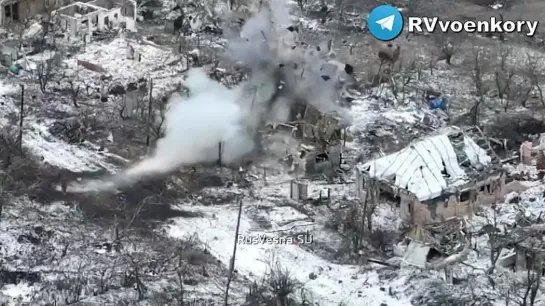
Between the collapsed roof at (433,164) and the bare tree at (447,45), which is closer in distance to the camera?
the collapsed roof at (433,164)

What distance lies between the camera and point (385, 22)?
78375mm

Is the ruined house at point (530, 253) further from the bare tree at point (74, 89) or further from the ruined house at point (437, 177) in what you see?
the bare tree at point (74, 89)

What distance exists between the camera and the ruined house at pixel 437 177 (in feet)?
190

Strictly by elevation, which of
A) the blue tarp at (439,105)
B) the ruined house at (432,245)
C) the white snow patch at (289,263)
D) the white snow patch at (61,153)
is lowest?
the white snow patch at (289,263)

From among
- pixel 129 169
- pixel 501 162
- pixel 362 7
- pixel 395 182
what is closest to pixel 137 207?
pixel 129 169

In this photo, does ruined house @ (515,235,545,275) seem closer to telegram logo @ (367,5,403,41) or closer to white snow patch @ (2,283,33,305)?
white snow patch @ (2,283,33,305)

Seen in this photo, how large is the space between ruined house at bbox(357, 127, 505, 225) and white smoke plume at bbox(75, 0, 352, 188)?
20.4 ft

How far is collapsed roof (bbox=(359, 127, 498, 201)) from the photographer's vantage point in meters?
58.0

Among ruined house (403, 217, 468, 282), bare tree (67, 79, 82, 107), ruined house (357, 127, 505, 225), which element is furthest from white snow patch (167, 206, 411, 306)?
bare tree (67, 79, 82, 107)

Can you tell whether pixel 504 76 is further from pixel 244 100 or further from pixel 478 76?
pixel 244 100

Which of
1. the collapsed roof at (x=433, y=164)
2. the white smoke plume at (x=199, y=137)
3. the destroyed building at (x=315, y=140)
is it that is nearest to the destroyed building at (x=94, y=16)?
the white smoke plume at (x=199, y=137)

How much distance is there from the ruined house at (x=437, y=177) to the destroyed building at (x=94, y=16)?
20.9 meters

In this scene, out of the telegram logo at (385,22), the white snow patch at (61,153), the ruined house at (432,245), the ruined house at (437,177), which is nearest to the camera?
the ruined house at (432,245)

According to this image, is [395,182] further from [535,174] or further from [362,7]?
[362,7]
